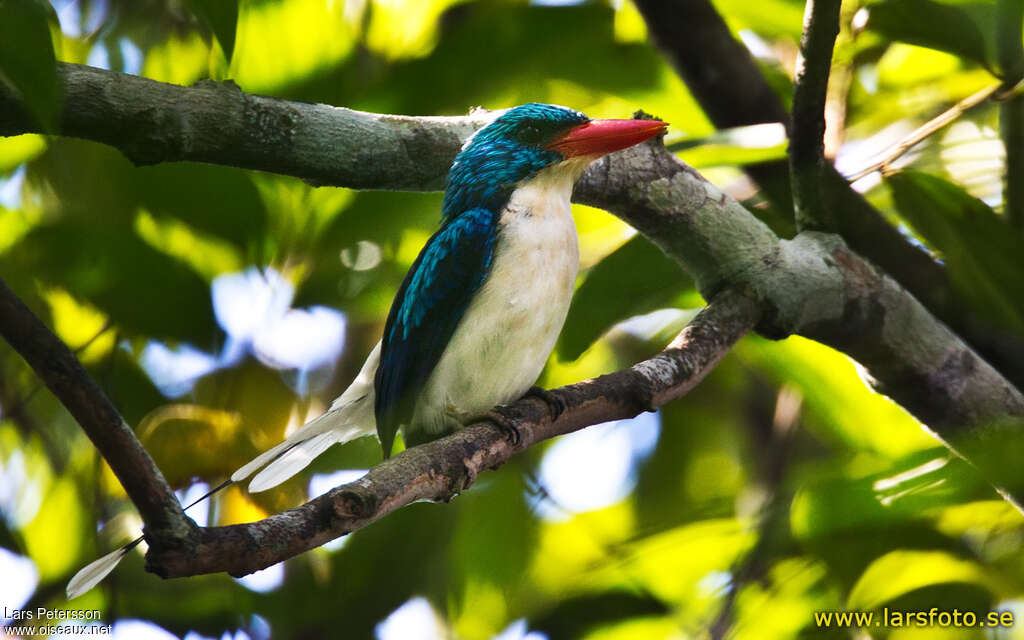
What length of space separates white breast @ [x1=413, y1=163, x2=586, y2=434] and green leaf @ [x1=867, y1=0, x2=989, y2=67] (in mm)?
827

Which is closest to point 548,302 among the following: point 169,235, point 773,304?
point 773,304

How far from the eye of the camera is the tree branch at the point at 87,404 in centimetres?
102

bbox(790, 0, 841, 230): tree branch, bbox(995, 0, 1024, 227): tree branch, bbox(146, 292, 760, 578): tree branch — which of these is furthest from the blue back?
bbox(995, 0, 1024, 227): tree branch

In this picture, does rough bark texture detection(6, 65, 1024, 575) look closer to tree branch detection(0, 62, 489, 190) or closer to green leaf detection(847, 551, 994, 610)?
tree branch detection(0, 62, 489, 190)

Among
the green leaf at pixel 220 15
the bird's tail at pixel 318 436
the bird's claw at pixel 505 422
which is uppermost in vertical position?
the green leaf at pixel 220 15

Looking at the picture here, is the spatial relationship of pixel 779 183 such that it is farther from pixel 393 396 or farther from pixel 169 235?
pixel 169 235

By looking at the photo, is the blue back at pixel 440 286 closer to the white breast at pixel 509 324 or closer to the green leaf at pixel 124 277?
the white breast at pixel 509 324

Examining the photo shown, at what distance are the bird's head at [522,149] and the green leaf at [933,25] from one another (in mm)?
561

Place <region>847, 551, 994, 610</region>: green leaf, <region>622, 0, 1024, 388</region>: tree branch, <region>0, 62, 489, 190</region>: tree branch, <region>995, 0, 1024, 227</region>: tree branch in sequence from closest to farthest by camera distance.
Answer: <region>847, 551, 994, 610</region>: green leaf → <region>0, 62, 489, 190</region>: tree branch → <region>995, 0, 1024, 227</region>: tree branch → <region>622, 0, 1024, 388</region>: tree branch

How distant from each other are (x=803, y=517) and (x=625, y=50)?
1.87 meters

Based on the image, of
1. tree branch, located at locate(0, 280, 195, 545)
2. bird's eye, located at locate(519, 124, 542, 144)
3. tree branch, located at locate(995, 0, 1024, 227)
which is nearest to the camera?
tree branch, located at locate(0, 280, 195, 545)

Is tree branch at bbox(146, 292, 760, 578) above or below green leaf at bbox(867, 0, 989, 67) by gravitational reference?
below

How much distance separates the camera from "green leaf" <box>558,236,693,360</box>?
2293 millimetres

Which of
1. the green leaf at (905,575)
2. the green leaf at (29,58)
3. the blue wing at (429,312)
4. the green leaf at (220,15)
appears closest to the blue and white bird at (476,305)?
the blue wing at (429,312)
